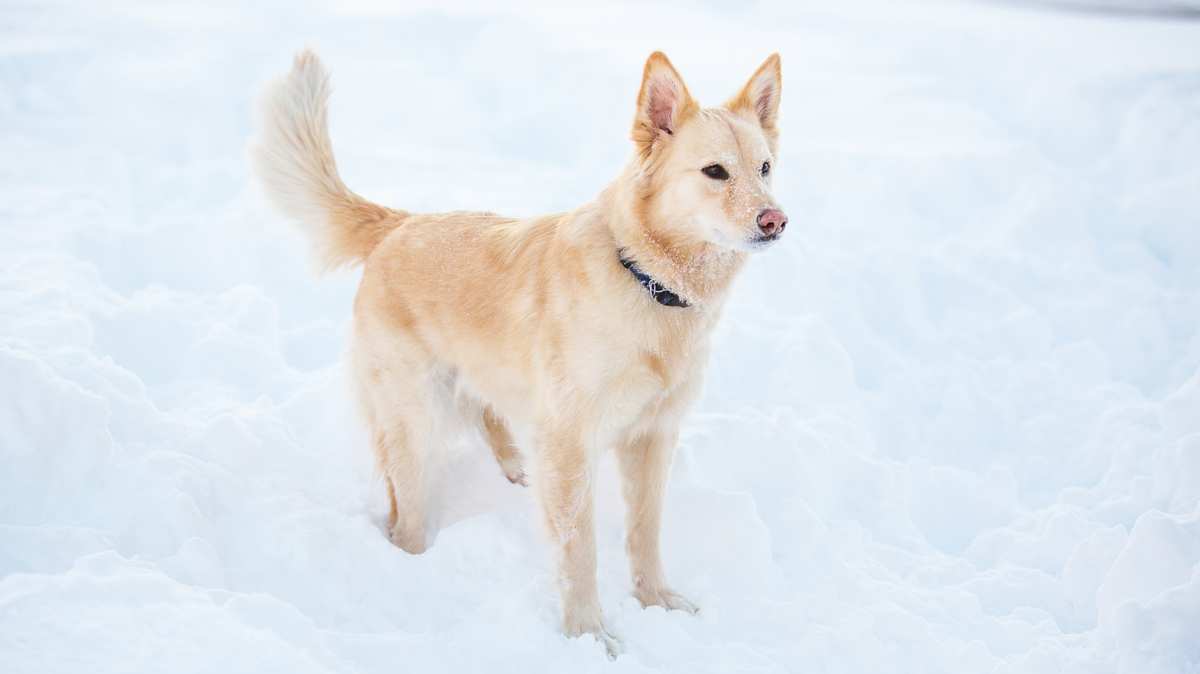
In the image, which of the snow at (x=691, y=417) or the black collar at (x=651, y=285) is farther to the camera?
the black collar at (x=651, y=285)

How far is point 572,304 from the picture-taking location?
2787mm

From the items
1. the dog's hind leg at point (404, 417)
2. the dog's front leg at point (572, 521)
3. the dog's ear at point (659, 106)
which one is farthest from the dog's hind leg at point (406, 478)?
the dog's ear at point (659, 106)

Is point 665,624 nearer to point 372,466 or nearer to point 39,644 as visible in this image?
point 372,466

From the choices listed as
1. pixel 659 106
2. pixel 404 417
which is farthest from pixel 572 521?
pixel 659 106

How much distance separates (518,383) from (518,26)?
6.01m

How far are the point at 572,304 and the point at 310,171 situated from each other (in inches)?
53.2

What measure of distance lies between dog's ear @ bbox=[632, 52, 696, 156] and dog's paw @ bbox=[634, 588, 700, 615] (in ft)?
4.78

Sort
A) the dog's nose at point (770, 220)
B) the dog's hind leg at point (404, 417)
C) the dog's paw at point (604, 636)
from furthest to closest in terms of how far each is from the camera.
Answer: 1. the dog's hind leg at point (404, 417)
2. the dog's paw at point (604, 636)
3. the dog's nose at point (770, 220)

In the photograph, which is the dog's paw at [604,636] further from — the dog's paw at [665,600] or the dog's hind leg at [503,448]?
the dog's hind leg at [503,448]

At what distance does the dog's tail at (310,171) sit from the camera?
3.44m

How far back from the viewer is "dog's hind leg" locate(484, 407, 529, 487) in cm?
356

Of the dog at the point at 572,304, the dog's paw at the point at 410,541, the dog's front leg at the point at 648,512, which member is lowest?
the dog's paw at the point at 410,541

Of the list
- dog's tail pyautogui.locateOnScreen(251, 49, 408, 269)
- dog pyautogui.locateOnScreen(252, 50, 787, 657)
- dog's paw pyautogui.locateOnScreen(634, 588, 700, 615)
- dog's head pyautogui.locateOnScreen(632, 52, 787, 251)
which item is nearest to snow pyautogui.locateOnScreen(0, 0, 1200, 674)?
dog's paw pyautogui.locateOnScreen(634, 588, 700, 615)

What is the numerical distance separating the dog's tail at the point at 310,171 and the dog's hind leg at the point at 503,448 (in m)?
0.83
